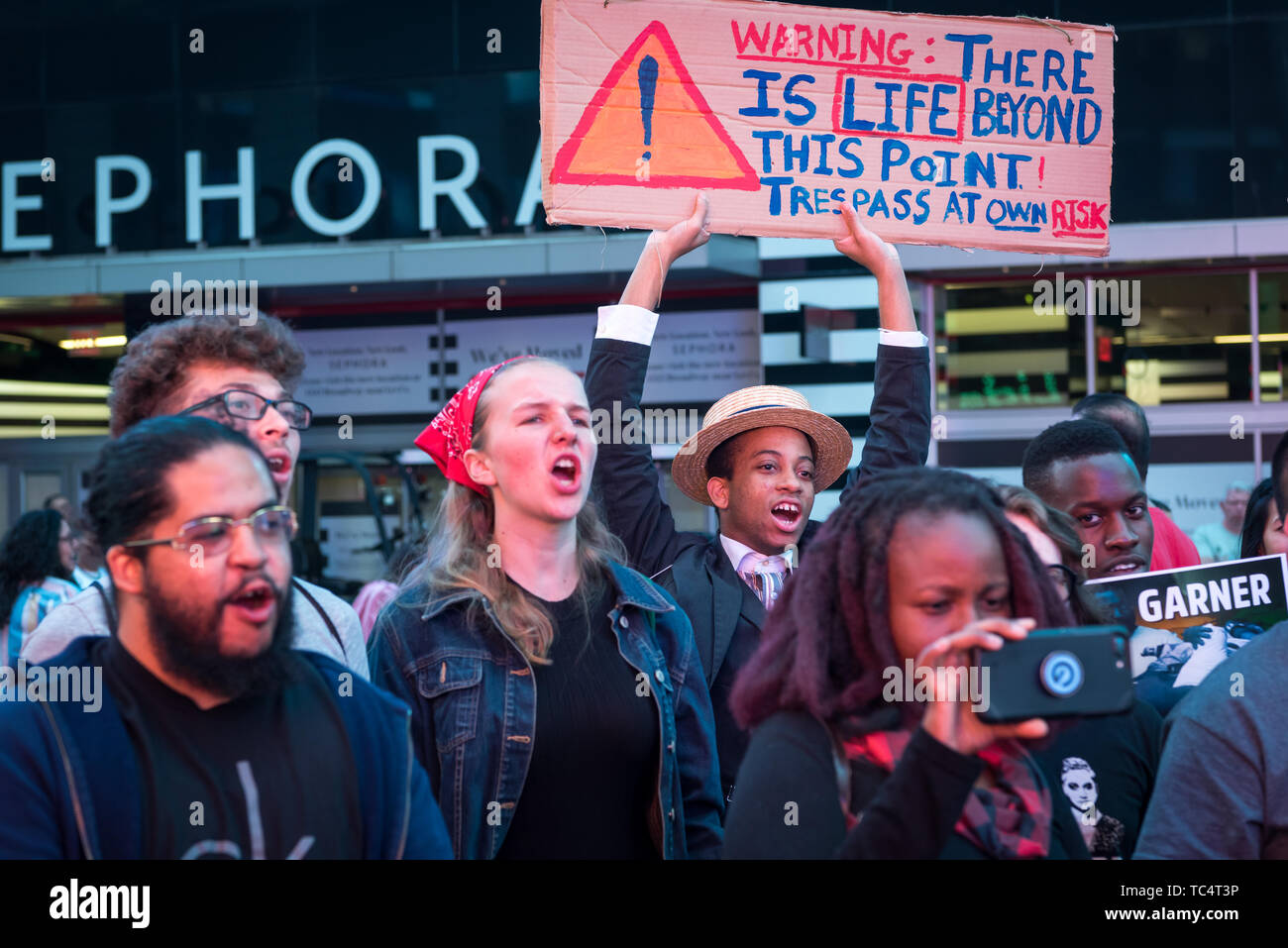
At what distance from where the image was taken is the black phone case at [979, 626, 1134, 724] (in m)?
2.02

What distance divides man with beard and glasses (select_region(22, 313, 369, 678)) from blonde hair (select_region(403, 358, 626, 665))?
0.86 ft

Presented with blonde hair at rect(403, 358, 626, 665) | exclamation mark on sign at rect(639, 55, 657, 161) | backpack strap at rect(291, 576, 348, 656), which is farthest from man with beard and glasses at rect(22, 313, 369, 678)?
exclamation mark on sign at rect(639, 55, 657, 161)

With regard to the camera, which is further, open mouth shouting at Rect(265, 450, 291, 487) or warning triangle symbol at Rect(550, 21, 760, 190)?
warning triangle symbol at Rect(550, 21, 760, 190)

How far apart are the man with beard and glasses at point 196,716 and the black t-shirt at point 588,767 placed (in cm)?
74

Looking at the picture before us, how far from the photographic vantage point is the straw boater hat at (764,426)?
4406 millimetres

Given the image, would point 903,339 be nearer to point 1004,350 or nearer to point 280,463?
point 280,463

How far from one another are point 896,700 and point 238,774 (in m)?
1.02

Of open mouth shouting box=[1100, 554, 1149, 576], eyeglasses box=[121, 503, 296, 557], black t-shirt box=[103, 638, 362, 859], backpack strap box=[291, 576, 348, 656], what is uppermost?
eyeglasses box=[121, 503, 296, 557]

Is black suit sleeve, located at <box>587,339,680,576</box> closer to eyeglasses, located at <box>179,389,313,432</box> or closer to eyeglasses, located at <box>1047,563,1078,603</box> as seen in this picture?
eyeglasses, located at <box>179,389,313,432</box>

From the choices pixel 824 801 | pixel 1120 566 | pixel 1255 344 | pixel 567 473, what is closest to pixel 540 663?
pixel 567 473

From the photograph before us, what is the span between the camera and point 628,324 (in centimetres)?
393
